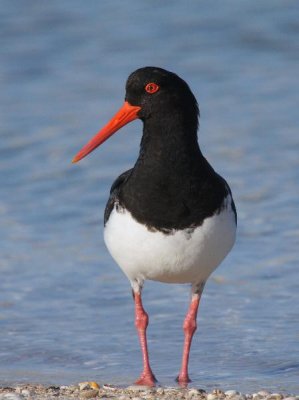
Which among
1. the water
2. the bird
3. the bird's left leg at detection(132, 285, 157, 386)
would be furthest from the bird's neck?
the water

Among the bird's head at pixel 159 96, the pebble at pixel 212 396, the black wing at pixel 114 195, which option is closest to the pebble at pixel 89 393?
the pebble at pixel 212 396

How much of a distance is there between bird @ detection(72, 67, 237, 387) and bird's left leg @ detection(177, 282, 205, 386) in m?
0.34

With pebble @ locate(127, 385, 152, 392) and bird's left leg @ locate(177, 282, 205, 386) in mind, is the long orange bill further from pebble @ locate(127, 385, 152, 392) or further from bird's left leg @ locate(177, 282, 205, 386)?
pebble @ locate(127, 385, 152, 392)

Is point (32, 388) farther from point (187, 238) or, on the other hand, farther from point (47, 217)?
point (47, 217)

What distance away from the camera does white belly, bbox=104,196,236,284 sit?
22.0ft

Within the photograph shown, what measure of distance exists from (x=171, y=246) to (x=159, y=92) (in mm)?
919

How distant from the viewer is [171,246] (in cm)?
670

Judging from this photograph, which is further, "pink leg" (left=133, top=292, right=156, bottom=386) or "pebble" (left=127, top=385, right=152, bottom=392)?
"pink leg" (left=133, top=292, right=156, bottom=386)

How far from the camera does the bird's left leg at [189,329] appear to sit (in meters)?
7.26

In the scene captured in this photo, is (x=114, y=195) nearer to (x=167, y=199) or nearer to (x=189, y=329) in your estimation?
(x=167, y=199)

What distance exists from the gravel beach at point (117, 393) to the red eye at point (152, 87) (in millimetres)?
1742

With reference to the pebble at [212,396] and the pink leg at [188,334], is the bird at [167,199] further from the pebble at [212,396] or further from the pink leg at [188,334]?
the pebble at [212,396]

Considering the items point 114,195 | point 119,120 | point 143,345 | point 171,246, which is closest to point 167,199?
point 171,246

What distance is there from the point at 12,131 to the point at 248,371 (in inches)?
235
